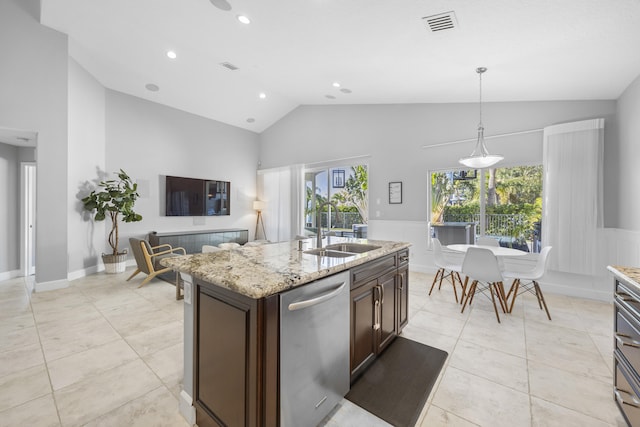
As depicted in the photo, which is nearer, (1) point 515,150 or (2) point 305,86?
(1) point 515,150

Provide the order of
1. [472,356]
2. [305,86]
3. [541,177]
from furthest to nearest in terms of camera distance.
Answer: [305,86] < [541,177] < [472,356]

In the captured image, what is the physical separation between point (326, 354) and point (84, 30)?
5321 millimetres

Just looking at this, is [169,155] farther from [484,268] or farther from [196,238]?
[484,268]

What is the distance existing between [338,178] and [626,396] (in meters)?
5.34

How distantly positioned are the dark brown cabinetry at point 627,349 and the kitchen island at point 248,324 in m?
1.29

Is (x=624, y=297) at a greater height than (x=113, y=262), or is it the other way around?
(x=624, y=297)

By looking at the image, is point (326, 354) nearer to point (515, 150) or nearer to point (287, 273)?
point (287, 273)

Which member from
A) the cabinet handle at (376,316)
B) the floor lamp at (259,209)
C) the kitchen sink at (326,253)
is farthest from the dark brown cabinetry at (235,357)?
the floor lamp at (259,209)

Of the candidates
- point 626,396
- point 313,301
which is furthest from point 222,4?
point 626,396

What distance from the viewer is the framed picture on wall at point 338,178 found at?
6.23 m

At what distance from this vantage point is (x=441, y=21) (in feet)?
7.84

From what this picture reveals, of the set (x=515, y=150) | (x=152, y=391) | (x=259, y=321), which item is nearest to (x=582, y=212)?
(x=515, y=150)

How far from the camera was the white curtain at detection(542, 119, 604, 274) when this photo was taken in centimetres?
342

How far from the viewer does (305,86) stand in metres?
5.00
